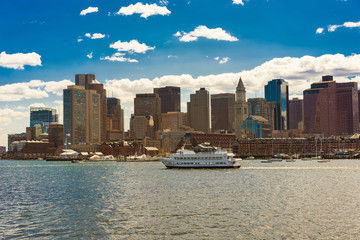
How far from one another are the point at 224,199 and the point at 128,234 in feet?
93.0

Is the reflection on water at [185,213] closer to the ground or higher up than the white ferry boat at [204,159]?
closer to the ground

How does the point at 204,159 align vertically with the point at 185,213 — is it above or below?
above

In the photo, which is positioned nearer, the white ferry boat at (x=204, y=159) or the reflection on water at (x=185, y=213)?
the reflection on water at (x=185, y=213)

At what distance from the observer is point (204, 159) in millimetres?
155750

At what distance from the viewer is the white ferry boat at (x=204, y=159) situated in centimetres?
15388

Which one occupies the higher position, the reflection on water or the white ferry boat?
the white ferry boat

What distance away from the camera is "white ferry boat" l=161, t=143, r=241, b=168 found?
153875 mm

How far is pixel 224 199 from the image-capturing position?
73750 millimetres

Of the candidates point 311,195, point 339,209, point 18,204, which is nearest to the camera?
point 339,209

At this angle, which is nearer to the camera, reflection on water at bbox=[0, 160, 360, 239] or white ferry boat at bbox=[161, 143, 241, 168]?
reflection on water at bbox=[0, 160, 360, 239]

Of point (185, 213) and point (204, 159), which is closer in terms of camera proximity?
point (185, 213)

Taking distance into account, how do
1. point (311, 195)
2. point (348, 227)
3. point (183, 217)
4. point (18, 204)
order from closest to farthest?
point (348, 227)
point (183, 217)
point (18, 204)
point (311, 195)

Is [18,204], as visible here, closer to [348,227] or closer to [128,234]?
[128,234]

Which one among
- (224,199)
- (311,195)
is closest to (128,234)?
(224,199)
